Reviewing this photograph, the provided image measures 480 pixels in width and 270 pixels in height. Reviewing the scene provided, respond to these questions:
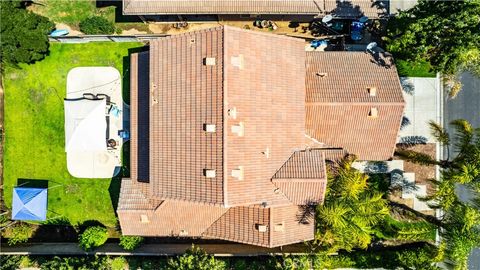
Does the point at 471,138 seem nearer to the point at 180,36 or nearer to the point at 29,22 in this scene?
the point at 180,36

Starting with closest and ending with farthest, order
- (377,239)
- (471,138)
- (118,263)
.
Answer: (471,138) → (118,263) → (377,239)

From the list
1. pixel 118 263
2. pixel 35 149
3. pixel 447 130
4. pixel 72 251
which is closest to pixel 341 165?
pixel 447 130

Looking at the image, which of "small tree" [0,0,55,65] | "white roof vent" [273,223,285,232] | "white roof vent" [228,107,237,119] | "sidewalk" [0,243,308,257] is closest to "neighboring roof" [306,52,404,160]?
"white roof vent" [228,107,237,119]

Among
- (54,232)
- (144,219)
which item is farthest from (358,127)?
(54,232)

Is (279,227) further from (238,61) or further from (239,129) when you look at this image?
(238,61)

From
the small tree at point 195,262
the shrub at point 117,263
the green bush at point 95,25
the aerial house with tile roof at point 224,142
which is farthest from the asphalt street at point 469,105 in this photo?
the green bush at point 95,25

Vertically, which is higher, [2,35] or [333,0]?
[333,0]
